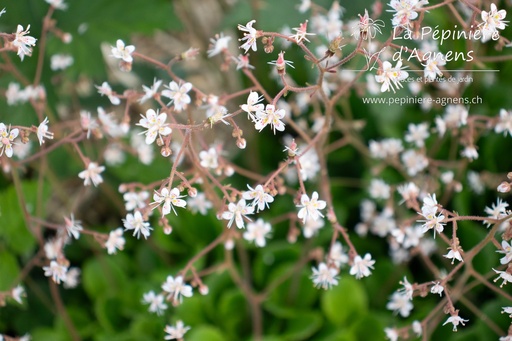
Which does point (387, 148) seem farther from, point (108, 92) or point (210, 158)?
point (108, 92)

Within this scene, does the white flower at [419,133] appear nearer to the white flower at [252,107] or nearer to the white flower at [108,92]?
the white flower at [252,107]

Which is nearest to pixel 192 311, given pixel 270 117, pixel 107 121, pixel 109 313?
pixel 109 313

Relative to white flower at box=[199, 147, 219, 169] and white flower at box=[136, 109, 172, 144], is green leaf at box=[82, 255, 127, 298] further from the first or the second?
white flower at box=[136, 109, 172, 144]

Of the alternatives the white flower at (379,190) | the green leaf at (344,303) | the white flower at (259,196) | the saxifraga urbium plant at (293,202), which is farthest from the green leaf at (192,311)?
the white flower at (259,196)

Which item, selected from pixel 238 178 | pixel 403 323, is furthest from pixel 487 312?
pixel 238 178

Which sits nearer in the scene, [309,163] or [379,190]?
[309,163]

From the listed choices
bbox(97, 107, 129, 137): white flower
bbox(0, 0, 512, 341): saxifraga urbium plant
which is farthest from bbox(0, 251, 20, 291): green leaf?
bbox(97, 107, 129, 137): white flower

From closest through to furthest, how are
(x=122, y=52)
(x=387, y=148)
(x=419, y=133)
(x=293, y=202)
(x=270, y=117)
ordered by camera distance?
(x=270, y=117) → (x=122, y=52) → (x=419, y=133) → (x=387, y=148) → (x=293, y=202)

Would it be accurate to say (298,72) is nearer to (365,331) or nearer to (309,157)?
(309,157)

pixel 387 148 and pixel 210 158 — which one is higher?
pixel 387 148
